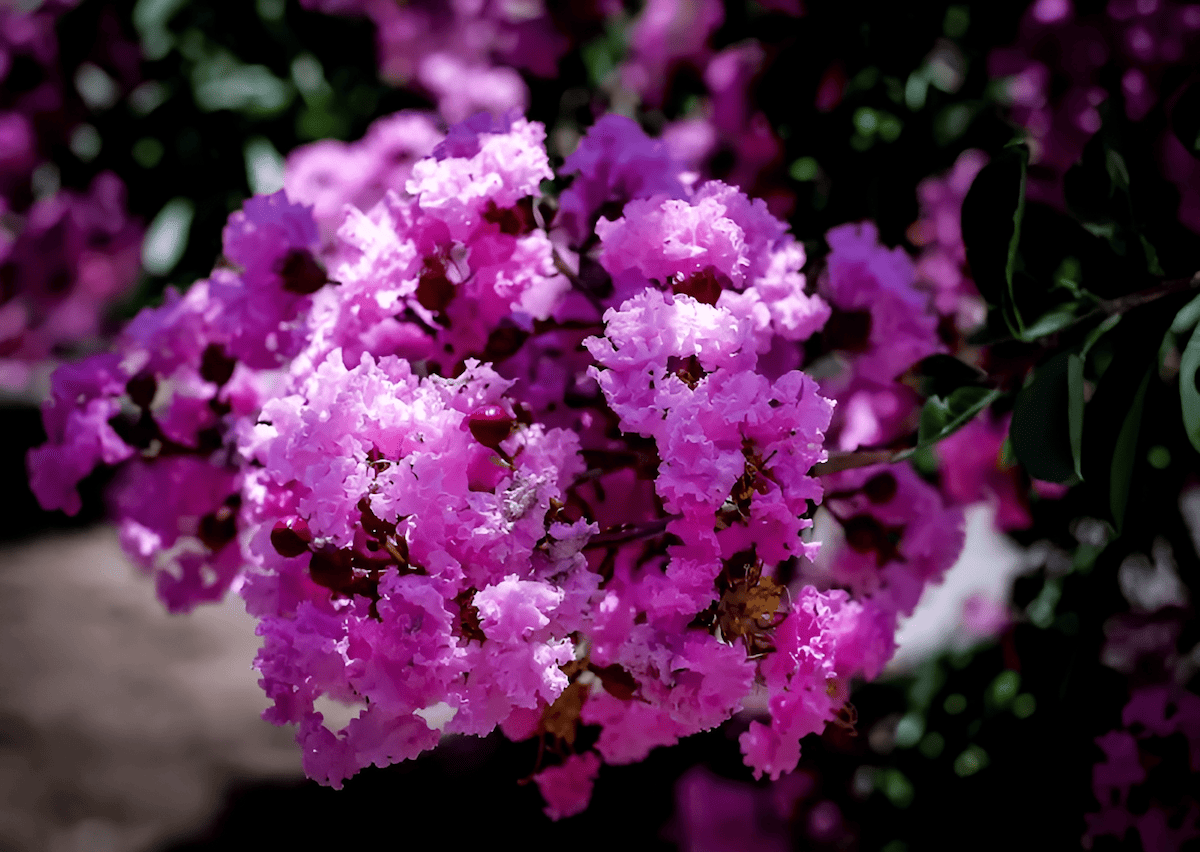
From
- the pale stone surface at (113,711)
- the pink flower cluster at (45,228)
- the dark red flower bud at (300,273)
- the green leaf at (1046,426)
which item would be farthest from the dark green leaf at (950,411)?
the pale stone surface at (113,711)

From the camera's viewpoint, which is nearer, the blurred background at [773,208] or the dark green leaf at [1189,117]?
the dark green leaf at [1189,117]

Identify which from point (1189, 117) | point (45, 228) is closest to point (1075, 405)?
point (1189, 117)

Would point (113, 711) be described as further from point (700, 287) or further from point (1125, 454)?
point (1125, 454)

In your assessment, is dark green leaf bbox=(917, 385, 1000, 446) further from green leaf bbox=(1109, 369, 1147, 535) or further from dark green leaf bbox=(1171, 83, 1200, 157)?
dark green leaf bbox=(1171, 83, 1200, 157)

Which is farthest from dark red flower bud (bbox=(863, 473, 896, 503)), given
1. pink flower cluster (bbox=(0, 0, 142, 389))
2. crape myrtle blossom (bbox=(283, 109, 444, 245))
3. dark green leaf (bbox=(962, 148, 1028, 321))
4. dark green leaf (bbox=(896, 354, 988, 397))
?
pink flower cluster (bbox=(0, 0, 142, 389))

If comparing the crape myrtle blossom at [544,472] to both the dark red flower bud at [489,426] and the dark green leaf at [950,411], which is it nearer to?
the dark red flower bud at [489,426]

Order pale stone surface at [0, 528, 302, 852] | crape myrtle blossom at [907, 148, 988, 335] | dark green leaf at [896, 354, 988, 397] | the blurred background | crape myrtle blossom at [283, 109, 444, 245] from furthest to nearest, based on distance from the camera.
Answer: pale stone surface at [0, 528, 302, 852], crape myrtle blossom at [907, 148, 988, 335], crape myrtle blossom at [283, 109, 444, 245], the blurred background, dark green leaf at [896, 354, 988, 397]
